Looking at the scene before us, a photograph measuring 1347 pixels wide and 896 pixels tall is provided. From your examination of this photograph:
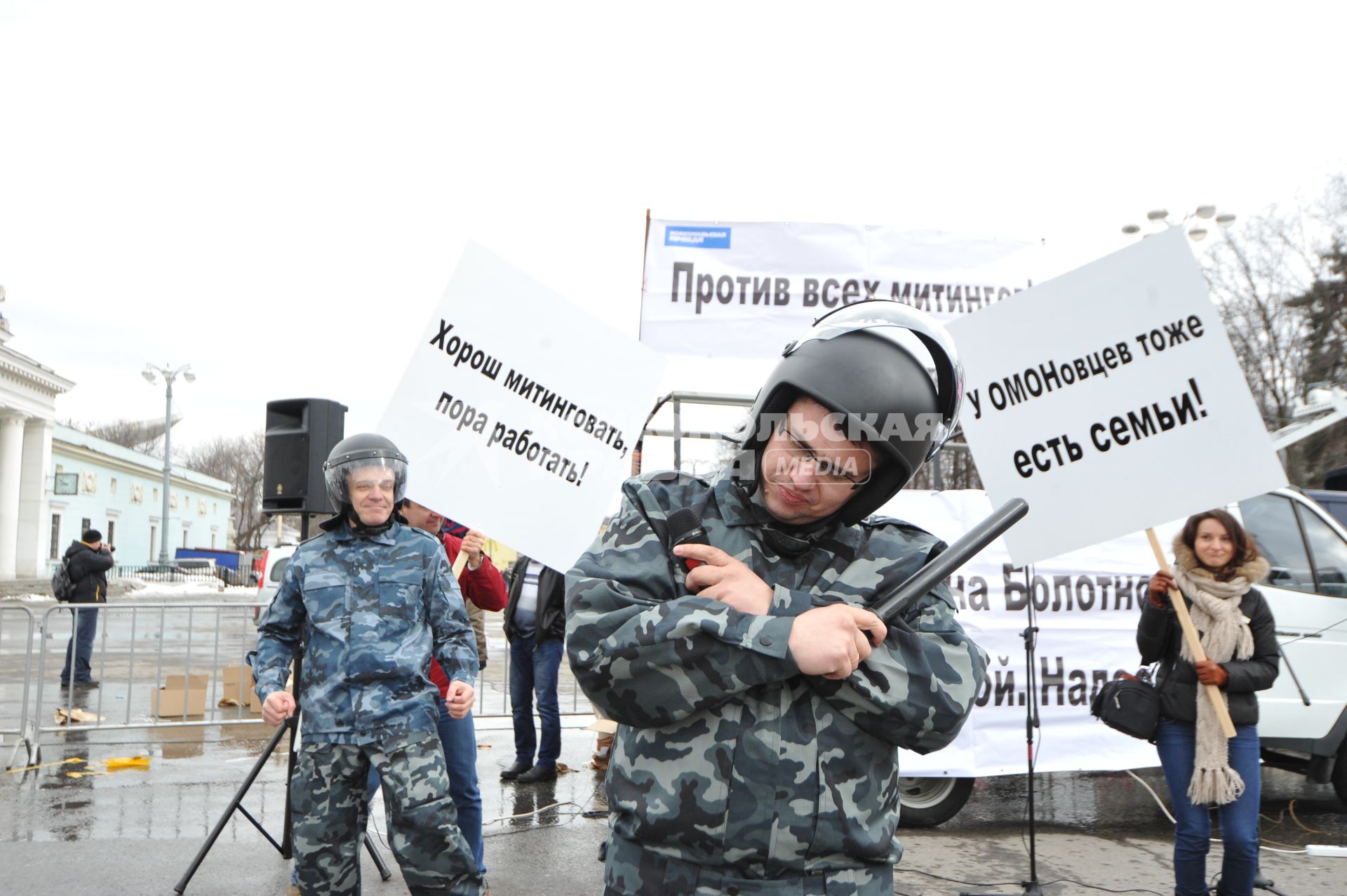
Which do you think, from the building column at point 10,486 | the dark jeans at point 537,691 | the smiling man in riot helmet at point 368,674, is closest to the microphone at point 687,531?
the smiling man in riot helmet at point 368,674

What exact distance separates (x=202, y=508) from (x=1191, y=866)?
83.2 m

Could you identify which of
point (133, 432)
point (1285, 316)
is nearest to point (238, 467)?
point (133, 432)

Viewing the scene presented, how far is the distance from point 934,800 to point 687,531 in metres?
5.11

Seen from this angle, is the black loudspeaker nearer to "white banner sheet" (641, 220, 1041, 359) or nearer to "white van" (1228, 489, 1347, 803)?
"white banner sheet" (641, 220, 1041, 359)

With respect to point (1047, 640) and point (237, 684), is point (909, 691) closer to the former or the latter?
point (1047, 640)

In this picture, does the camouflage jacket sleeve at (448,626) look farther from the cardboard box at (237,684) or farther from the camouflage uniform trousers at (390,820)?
the cardboard box at (237,684)

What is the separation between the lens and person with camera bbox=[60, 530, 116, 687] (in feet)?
36.5

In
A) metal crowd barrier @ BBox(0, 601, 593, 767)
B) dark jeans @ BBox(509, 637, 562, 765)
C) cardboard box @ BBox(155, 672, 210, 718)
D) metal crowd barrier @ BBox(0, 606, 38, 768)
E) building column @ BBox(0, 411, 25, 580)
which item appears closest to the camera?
dark jeans @ BBox(509, 637, 562, 765)

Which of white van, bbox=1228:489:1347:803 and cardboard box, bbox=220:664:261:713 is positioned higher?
white van, bbox=1228:489:1347:803

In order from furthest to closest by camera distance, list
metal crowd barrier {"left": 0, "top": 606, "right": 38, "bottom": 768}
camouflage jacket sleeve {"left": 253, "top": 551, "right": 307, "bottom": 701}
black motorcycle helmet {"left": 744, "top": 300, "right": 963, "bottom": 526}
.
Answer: metal crowd barrier {"left": 0, "top": 606, "right": 38, "bottom": 768}, camouflage jacket sleeve {"left": 253, "top": 551, "right": 307, "bottom": 701}, black motorcycle helmet {"left": 744, "top": 300, "right": 963, "bottom": 526}

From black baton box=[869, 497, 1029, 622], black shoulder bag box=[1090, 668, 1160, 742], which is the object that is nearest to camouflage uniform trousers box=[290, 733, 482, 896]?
black baton box=[869, 497, 1029, 622]

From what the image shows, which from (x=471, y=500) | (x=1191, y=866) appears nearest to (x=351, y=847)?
(x=471, y=500)

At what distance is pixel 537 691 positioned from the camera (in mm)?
7270

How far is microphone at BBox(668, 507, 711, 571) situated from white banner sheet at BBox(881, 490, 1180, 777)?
4.49 metres
